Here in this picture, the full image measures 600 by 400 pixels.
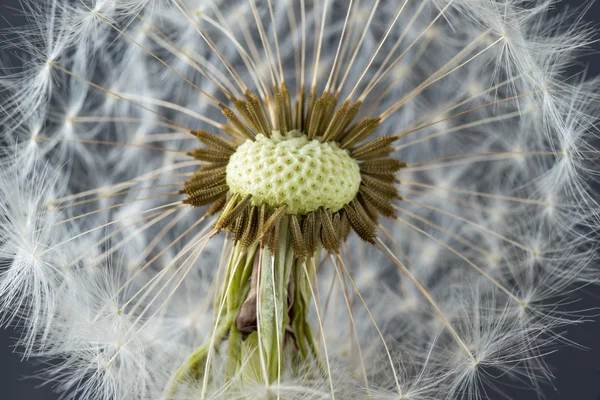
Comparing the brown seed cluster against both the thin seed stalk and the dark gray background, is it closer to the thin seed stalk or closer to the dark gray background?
the thin seed stalk

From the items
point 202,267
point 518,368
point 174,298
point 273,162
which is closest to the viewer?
point 273,162

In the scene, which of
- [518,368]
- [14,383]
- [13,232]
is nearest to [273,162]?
[13,232]

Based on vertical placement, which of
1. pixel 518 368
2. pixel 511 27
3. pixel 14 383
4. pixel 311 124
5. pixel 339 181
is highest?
pixel 511 27

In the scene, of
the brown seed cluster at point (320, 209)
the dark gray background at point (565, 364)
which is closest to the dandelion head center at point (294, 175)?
the brown seed cluster at point (320, 209)

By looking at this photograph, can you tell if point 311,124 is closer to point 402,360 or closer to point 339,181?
point 339,181

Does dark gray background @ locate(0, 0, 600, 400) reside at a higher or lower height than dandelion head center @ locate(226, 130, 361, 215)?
lower

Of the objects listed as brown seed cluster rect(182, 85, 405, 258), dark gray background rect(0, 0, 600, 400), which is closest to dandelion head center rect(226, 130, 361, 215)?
brown seed cluster rect(182, 85, 405, 258)
